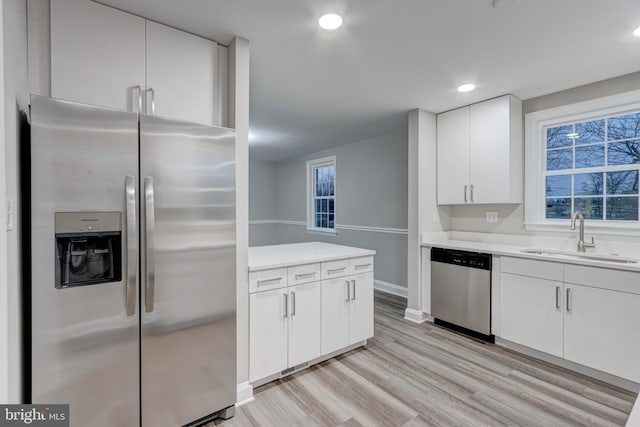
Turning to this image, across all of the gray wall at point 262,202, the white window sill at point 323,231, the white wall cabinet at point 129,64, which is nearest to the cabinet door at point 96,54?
the white wall cabinet at point 129,64

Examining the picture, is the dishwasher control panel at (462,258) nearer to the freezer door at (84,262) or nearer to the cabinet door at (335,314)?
the cabinet door at (335,314)

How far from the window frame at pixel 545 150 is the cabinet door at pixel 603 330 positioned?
753mm

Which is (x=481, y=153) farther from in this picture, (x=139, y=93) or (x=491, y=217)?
(x=139, y=93)

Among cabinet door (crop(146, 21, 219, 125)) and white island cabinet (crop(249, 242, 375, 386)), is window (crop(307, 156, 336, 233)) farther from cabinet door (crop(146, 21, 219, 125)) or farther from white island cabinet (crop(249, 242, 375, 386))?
cabinet door (crop(146, 21, 219, 125))

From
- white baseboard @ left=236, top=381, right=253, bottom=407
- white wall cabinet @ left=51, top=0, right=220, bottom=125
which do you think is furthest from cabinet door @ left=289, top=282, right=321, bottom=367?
white wall cabinet @ left=51, top=0, right=220, bottom=125

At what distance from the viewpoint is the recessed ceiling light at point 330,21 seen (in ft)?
6.04

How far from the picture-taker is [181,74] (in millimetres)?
1951

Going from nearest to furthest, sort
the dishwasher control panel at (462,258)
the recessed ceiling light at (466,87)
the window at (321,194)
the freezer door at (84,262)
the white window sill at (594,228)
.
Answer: the freezer door at (84,262)
the white window sill at (594,228)
the recessed ceiling light at (466,87)
the dishwasher control panel at (462,258)
the window at (321,194)

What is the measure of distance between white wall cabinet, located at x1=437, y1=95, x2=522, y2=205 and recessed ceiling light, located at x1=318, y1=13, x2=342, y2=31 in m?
2.10

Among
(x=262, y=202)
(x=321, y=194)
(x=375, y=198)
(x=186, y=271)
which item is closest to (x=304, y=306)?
(x=186, y=271)

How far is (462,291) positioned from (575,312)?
3.06ft

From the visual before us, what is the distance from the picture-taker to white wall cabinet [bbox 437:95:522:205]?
309 cm

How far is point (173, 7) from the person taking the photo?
1.75 m

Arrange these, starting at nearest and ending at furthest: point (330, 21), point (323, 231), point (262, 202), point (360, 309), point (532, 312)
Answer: point (330, 21), point (532, 312), point (360, 309), point (323, 231), point (262, 202)
